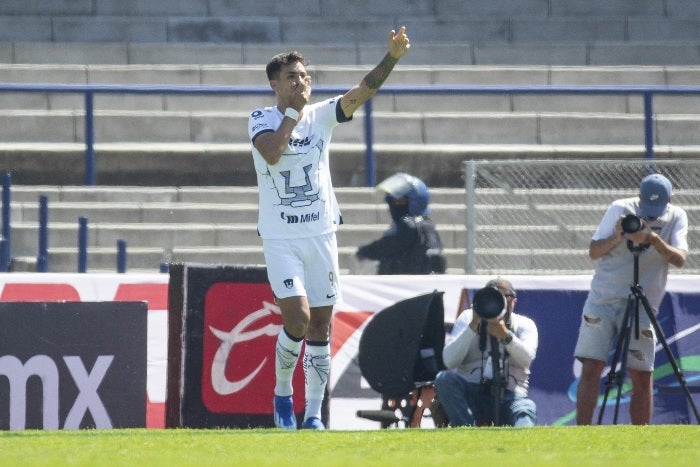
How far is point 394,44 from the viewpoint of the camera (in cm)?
932

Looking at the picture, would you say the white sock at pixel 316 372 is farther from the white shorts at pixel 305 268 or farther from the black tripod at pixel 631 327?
the black tripod at pixel 631 327

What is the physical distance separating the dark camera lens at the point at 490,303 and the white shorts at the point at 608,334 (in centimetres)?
137

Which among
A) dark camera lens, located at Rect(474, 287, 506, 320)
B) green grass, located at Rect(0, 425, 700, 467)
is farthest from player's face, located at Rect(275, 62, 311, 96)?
green grass, located at Rect(0, 425, 700, 467)

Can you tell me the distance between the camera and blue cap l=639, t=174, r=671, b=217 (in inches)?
422

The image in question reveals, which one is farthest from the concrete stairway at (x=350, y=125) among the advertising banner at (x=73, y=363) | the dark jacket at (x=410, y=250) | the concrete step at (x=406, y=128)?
the advertising banner at (x=73, y=363)

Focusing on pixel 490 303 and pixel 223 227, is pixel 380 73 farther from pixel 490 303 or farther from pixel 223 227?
pixel 223 227

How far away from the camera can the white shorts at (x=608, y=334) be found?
11.0 metres

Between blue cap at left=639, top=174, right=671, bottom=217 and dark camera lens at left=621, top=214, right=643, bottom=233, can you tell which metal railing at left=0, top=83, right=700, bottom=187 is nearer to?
blue cap at left=639, top=174, right=671, bottom=217


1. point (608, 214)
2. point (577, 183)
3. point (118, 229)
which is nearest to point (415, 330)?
point (608, 214)

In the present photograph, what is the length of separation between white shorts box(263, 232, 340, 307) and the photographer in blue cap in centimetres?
230

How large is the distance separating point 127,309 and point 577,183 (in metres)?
4.32

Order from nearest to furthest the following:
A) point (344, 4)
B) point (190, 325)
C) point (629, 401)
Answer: point (190, 325) < point (629, 401) < point (344, 4)

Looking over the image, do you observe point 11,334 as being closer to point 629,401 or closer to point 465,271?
point 465,271

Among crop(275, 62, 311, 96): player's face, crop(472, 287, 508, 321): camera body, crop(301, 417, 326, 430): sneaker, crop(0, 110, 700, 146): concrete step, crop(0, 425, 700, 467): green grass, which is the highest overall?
crop(0, 110, 700, 146): concrete step
